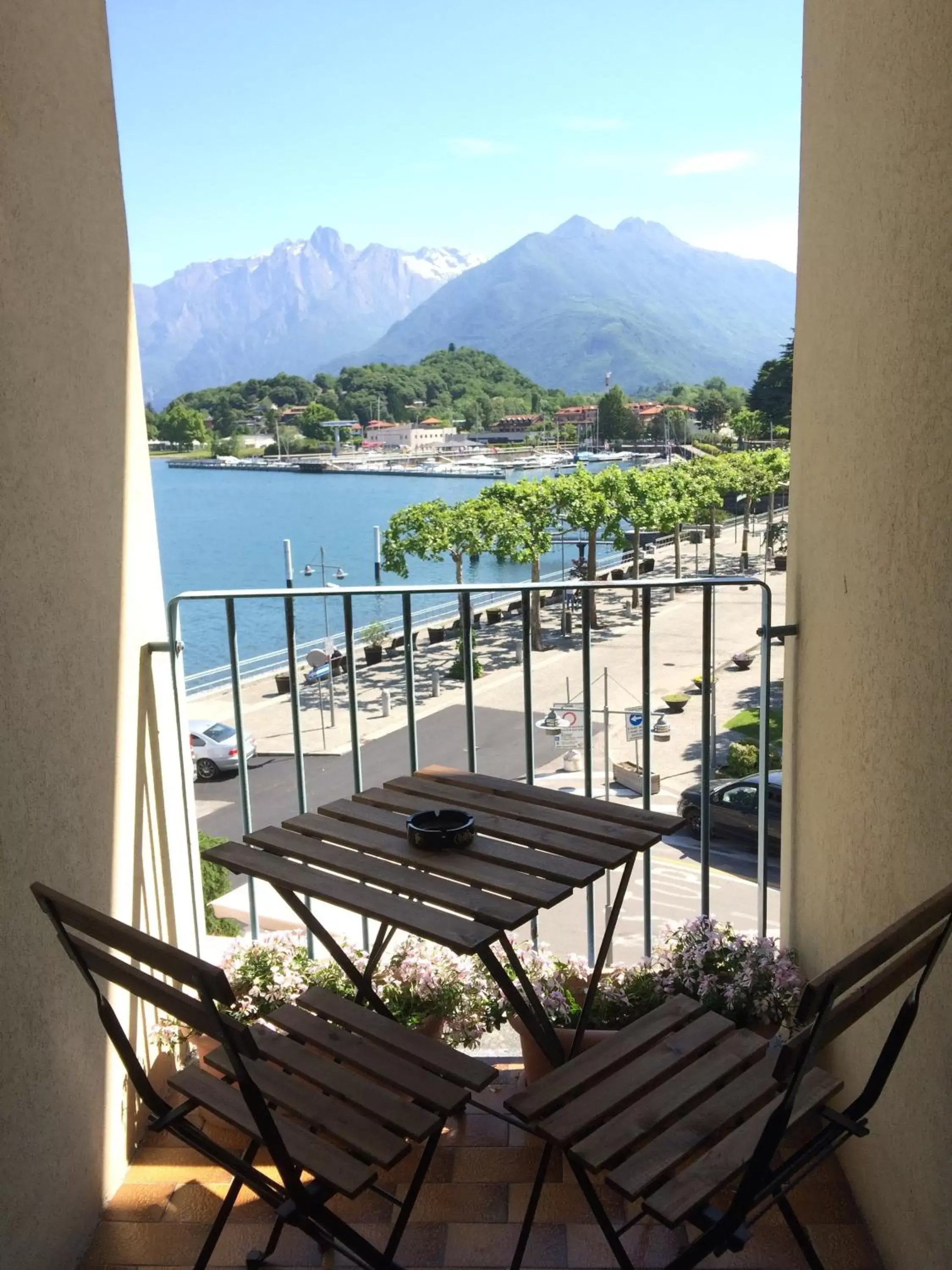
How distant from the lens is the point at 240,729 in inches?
94.5

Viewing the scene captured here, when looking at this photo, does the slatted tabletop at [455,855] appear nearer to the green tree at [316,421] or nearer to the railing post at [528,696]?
the railing post at [528,696]

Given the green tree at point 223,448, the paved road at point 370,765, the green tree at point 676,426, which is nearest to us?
the paved road at point 370,765

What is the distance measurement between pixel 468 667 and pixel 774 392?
29993 millimetres

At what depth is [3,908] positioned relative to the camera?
1588mm

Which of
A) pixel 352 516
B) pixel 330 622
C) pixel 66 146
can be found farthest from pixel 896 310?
pixel 352 516

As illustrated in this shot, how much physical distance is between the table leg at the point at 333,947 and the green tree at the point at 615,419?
7937 centimetres

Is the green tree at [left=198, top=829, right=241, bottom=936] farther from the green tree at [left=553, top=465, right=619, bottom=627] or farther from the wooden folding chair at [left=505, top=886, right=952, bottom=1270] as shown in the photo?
the green tree at [left=553, top=465, right=619, bottom=627]

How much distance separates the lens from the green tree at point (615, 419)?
260 ft

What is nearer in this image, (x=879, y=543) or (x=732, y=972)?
(x=879, y=543)

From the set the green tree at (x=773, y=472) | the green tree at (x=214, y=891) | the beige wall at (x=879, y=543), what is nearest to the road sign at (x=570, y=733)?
the green tree at (x=214, y=891)

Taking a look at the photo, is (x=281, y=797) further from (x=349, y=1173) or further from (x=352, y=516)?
(x=352, y=516)

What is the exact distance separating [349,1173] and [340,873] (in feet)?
1.70

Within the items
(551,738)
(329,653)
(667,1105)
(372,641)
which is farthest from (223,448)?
(667,1105)

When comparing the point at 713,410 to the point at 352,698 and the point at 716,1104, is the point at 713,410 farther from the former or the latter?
the point at 716,1104
